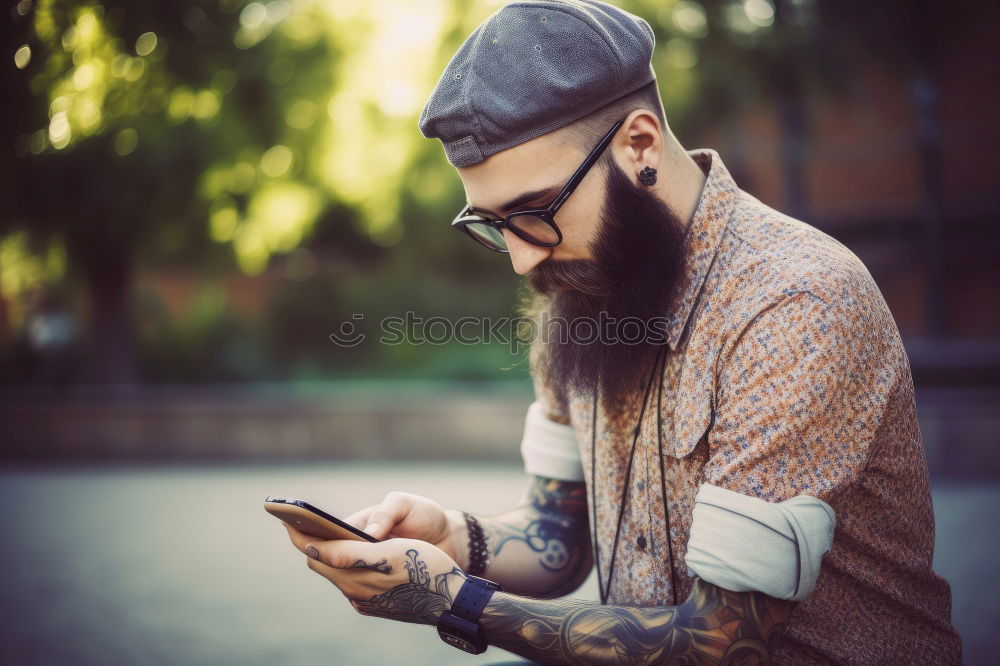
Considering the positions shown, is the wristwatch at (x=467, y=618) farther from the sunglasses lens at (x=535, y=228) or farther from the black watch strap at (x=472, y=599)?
the sunglasses lens at (x=535, y=228)

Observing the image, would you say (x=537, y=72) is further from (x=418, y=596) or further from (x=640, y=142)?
(x=418, y=596)

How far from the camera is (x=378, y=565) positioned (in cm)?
174

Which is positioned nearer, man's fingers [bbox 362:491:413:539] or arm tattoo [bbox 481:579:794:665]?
arm tattoo [bbox 481:579:794:665]

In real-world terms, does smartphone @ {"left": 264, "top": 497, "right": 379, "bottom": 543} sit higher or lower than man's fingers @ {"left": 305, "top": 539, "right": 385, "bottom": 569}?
higher

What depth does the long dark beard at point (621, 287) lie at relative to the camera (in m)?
1.83

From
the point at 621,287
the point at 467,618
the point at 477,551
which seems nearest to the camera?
the point at 467,618

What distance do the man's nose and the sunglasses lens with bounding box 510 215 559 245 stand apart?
0.7 inches

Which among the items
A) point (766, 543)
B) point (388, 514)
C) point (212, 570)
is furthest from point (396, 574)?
point (212, 570)

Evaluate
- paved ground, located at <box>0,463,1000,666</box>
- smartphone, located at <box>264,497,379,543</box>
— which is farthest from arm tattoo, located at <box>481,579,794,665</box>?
paved ground, located at <box>0,463,1000,666</box>

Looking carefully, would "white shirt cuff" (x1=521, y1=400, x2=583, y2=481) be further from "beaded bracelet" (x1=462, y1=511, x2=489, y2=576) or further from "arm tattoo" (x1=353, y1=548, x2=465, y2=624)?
"arm tattoo" (x1=353, y1=548, x2=465, y2=624)

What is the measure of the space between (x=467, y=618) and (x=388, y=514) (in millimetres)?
438

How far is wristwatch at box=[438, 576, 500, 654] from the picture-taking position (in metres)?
1.66

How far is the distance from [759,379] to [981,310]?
14591mm

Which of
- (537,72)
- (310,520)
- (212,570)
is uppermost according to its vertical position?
(537,72)
